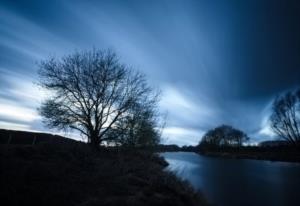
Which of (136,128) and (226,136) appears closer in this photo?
(136,128)

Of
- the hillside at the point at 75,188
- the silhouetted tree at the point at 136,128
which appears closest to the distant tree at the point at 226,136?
the silhouetted tree at the point at 136,128

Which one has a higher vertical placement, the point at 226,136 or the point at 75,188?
the point at 226,136

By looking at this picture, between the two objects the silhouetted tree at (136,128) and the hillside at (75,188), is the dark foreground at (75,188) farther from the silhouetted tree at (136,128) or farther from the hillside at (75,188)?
the silhouetted tree at (136,128)

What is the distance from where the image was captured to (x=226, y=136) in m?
97.8

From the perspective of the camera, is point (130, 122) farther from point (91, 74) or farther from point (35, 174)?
point (35, 174)

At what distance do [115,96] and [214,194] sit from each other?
12065mm

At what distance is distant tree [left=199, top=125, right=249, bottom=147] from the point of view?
315 feet

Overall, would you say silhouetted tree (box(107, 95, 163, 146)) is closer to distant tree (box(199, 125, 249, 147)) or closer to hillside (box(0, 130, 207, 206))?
hillside (box(0, 130, 207, 206))

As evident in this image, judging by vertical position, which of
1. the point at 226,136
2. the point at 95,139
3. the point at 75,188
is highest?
the point at 226,136

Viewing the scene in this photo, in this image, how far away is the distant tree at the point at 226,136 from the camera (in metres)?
96.0

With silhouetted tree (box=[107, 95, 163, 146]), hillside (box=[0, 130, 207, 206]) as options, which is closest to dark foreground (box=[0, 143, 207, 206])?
hillside (box=[0, 130, 207, 206])

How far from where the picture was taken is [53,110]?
18062mm

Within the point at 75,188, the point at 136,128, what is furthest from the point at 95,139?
the point at 75,188

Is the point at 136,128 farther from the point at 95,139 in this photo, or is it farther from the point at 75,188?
the point at 75,188
